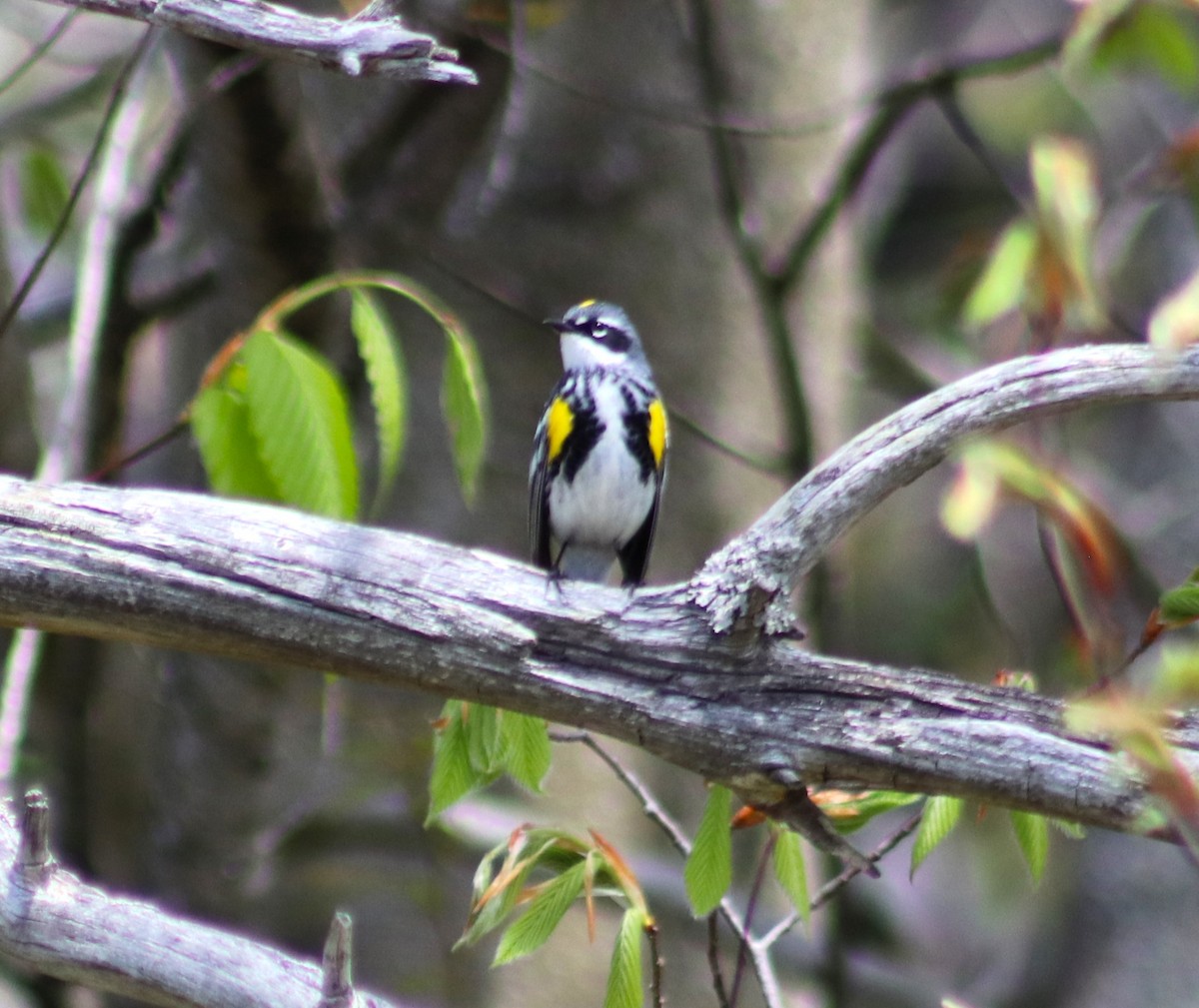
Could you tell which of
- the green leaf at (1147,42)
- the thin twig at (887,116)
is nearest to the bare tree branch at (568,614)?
the green leaf at (1147,42)

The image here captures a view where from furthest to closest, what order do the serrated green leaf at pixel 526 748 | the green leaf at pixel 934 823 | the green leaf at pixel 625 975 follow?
the serrated green leaf at pixel 526 748, the green leaf at pixel 934 823, the green leaf at pixel 625 975

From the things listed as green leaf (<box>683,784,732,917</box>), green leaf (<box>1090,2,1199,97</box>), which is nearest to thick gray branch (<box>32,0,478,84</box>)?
green leaf (<box>683,784,732,917</box>)

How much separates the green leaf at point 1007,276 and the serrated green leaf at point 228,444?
1275 mm

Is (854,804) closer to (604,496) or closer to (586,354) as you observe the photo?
(604,496)

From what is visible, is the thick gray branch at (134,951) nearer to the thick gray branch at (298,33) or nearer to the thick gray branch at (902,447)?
the thick gray branch at (902,447)

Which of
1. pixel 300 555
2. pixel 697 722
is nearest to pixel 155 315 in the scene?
pixel 300 555

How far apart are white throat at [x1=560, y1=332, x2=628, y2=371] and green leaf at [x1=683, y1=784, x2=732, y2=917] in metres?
1.85

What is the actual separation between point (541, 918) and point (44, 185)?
2.88m

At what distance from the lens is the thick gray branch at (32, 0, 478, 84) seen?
152cm

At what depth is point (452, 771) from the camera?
192cm

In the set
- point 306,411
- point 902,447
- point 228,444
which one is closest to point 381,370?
point 306,411

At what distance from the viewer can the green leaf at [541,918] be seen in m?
1.75

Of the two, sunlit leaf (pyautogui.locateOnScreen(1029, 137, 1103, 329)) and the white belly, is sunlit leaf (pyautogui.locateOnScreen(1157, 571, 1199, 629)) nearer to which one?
sunlit leaf (pyautogui.locateOnScreen(1029, 137, 1103, 329))

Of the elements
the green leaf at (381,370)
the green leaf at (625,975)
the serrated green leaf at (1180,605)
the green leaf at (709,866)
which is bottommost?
the green leaf at (625,975)
